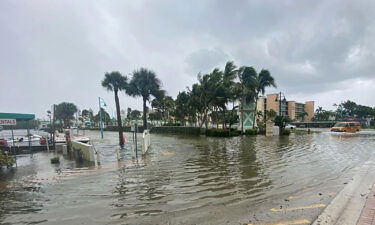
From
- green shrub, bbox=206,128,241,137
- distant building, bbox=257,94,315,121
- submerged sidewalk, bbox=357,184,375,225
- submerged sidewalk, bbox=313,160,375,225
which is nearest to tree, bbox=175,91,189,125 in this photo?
green shrub, bbox=206,128,241,137

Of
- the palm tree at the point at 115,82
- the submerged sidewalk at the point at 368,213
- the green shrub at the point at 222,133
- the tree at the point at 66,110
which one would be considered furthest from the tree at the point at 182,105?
the tree at the point at 66,110

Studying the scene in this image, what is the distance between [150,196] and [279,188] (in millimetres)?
3687

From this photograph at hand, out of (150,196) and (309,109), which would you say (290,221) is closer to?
(150,196)

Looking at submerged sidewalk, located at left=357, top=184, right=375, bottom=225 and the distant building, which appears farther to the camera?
the distant building

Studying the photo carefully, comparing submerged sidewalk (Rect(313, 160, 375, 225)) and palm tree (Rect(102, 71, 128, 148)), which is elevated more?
palm tree (Rect(102, 71, 128, 148))

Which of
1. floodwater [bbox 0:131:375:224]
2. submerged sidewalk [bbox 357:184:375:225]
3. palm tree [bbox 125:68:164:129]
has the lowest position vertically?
floodwater [bbox 0:131:375:224]

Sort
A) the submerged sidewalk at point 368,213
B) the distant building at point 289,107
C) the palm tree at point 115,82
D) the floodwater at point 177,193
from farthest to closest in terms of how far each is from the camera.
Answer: the distant building at point 289,107 → the palm tree at point 115,82 → the floodwater at point 177,193 → the submerged sidewalk at point 368,213

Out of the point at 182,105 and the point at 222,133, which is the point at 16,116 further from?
the point at 182,105

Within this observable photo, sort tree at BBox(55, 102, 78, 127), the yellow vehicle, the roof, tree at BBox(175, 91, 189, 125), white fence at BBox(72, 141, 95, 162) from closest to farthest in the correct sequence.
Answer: white fence at BBox(72, 141, 95, 162)
the roof
the yellow vehicle
tree at BBox(175, 91, 189, 125)
tree at BBox(55, 102, 78, 127)

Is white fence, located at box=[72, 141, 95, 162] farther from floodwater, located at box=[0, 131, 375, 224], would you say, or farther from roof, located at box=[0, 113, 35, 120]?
roof, located at box=[0, 113, 35, 120]

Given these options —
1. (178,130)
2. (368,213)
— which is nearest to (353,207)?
(368,213)

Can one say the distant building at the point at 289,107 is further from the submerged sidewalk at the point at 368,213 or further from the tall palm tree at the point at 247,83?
the submerged sidewalk at the point at 368,213

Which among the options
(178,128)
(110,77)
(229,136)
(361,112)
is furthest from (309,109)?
(110,77)

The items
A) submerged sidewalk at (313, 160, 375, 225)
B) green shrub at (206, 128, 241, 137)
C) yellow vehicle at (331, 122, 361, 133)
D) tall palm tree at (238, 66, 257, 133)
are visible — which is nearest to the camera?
submerged sidewalk at (313, 160, 375, 225)
